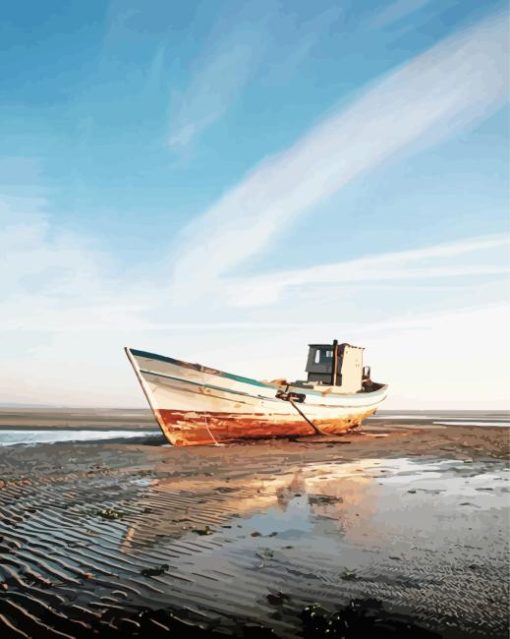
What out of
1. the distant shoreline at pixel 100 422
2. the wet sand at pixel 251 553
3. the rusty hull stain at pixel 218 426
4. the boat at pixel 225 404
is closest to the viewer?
the wet sand at pixel 251 553

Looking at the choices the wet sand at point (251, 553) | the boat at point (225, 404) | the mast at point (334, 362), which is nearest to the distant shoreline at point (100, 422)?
the mast at point (334, 362)

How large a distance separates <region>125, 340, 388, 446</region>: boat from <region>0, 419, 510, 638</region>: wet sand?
6.28m

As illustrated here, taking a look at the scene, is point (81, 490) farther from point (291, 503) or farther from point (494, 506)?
point (494, 506)

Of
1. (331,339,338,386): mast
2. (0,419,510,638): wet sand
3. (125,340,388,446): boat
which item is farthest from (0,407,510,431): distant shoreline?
(0,419,510,638): wet sand

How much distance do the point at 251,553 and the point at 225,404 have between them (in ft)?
46.7

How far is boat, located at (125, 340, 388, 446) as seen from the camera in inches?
752

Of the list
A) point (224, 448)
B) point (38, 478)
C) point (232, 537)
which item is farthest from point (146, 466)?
point (232, 537)

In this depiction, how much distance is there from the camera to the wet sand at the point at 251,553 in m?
4.19

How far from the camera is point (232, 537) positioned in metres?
6.78

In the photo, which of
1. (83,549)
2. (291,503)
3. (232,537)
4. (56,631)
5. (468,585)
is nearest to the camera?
(56,631)

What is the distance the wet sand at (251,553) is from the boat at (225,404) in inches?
247

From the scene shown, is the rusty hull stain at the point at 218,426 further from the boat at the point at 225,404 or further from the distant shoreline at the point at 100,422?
the distant shoreline at the point at 100,422

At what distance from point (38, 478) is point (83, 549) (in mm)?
6642

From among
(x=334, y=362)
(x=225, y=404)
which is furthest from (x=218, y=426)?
(x=334, y=362)
